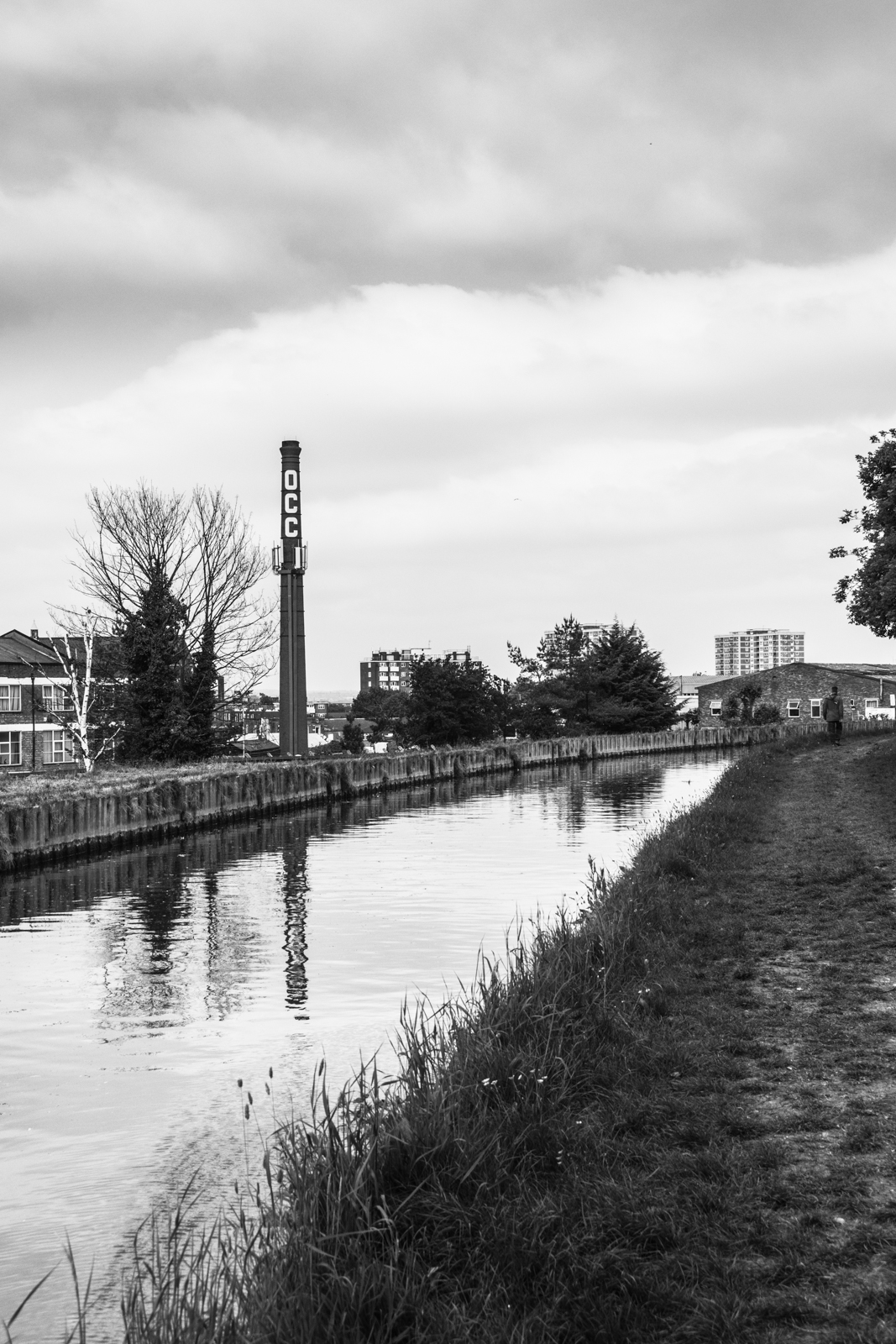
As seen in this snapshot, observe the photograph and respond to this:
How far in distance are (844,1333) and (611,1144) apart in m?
1.86

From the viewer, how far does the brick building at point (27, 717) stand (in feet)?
207

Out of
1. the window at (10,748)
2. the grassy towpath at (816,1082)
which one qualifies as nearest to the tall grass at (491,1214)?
the grassy towpath at (816,1082)

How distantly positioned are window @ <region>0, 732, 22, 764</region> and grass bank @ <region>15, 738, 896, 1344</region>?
190 ft

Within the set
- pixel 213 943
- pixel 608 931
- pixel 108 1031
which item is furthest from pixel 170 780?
pixel 608 931

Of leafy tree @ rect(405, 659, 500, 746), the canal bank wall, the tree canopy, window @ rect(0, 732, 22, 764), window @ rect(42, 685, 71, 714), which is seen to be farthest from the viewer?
the tree canopy

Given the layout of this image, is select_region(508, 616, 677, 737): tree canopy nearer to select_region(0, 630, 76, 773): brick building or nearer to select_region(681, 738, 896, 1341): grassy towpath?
select_region(0, 630, 76, 773): brick building

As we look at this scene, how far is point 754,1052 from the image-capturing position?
294 inches

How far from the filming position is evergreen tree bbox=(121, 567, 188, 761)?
44.6m

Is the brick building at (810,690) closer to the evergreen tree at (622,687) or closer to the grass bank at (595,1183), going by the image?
the evergreen tree at (622,687)

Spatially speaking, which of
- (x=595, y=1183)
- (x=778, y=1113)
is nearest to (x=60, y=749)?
Answer: (x=778, y=1113)

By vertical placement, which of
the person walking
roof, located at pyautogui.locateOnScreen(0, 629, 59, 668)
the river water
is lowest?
the river water

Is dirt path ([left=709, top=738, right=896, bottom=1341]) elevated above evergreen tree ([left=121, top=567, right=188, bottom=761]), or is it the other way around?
evergreen tree ([left=121, top=567, right=188, bottom=761])

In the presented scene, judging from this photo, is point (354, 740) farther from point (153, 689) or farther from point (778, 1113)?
point (778, 1113)

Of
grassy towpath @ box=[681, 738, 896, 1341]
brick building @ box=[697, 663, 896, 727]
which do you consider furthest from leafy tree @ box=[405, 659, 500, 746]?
grassy towpath @ box=[681, 738, 896, 1341]
